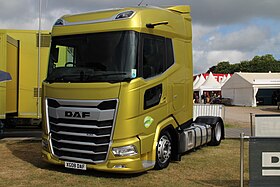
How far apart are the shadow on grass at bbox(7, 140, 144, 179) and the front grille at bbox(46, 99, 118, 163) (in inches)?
19.8

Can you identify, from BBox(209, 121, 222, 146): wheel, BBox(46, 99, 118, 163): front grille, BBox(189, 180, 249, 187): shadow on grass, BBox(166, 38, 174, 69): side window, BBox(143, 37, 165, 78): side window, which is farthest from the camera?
BBox(209, 121, 222, 146): wheel

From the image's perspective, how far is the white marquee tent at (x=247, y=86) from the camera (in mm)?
46309

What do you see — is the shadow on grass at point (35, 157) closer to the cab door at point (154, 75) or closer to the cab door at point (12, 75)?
the cab door at point (12, 75)

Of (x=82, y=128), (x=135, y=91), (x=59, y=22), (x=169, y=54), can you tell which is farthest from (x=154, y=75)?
(x=59, y=22)

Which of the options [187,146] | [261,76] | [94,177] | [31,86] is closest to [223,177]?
[187,146]

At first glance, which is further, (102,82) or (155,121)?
(155,121)

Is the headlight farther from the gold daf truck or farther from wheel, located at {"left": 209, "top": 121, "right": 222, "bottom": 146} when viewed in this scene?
wheel, located at {"left": 209, "top": 121, "right": 222, "bottom": 146}

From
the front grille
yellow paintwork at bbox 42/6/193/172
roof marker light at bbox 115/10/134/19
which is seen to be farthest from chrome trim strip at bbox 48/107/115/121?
roof marker light at bbox 115/10/134/19

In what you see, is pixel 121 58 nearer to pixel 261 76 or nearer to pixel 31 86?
pixel 31 86

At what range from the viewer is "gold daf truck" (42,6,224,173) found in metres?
7.03

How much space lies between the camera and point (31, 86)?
12641 millimetres

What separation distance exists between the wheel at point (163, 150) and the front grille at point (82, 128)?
4.18 feet

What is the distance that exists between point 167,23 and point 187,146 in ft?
10.2

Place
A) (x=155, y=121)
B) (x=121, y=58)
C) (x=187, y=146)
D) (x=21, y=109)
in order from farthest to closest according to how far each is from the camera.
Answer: (x=21, y=109)
(x=187, y=146)
(x=155, y=121)
(x=121, y=58)
